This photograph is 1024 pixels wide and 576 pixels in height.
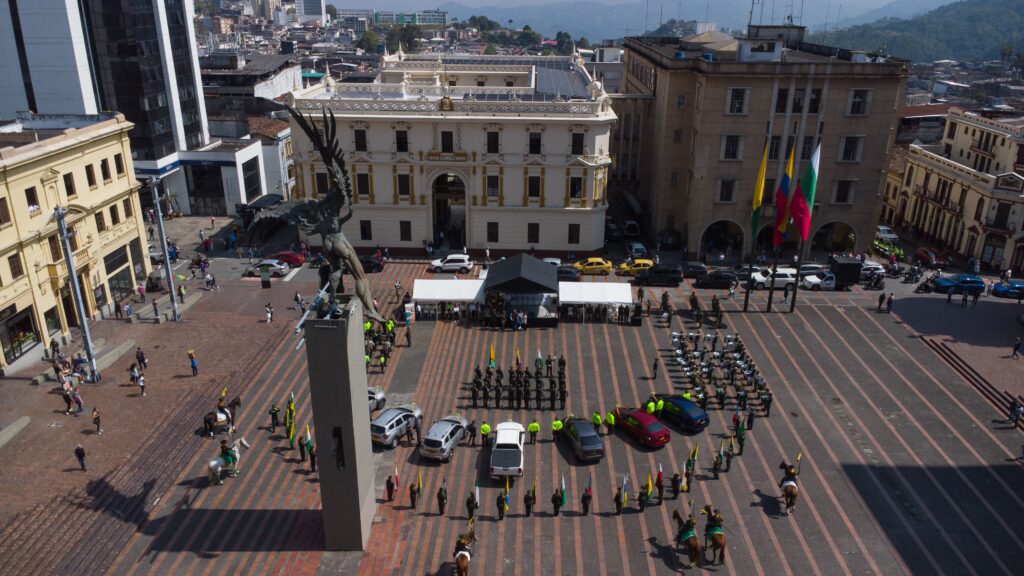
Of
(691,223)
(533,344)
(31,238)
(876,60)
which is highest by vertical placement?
(876,60)

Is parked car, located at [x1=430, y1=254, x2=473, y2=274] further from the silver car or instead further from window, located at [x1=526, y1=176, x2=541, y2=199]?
the silver car

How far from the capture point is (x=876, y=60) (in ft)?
184

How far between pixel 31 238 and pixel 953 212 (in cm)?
7051

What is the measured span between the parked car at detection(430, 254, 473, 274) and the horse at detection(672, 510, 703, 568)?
32.1 m

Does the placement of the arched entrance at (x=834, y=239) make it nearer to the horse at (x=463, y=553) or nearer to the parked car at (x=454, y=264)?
the parked car at (x=454, y=264)

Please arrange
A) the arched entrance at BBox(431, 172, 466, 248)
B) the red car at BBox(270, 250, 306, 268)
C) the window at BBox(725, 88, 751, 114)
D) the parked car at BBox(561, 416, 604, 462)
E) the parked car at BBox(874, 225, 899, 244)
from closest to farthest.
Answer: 1. the parked car at BBox(561, 416, 604, 462)
2. the window at BBox(725, 88, 751, 114)
3. the red car at BBox(270, 250, 306, 268)
4. the arched entrance at BBox(431, 172, 466, 248)
5. the parked car at BBox(874, 225, 899, 244)

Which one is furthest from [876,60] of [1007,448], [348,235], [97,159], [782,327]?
[97,159]

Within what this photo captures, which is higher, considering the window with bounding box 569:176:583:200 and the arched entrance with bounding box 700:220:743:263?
the window with bounding box 569:176:583:200

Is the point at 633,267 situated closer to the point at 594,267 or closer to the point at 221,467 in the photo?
the point at 594,267

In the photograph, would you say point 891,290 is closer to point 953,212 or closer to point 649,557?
point 953,212

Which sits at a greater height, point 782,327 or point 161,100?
point 161,100

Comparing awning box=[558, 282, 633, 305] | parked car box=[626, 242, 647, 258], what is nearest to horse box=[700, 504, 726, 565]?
awning box=[558, 282, 633, 305]

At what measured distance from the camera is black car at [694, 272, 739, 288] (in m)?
52.4

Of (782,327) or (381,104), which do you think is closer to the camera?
(782,327)
